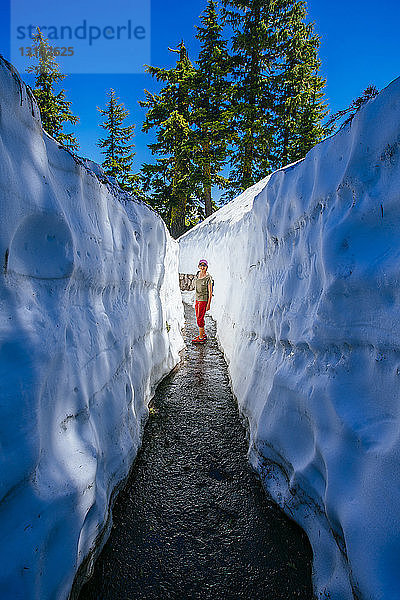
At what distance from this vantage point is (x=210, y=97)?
22.7 m

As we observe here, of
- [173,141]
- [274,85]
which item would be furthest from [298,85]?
[173,141]

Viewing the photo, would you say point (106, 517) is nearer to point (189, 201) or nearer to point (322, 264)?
point (322, 264)

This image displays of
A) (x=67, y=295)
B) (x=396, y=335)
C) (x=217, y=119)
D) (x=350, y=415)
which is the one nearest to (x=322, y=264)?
(x=396, y=335)

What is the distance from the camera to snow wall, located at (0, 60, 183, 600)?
3.88ft

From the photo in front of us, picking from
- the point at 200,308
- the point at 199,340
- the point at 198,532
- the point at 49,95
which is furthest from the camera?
the point at 49,95

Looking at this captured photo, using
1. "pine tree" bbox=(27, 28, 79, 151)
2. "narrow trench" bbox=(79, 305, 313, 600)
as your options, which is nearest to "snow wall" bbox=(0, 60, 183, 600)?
"narrow trench" bbox=(79, 305, 313, 600)

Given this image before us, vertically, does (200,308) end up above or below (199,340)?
above

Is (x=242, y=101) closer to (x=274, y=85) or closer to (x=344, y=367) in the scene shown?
(x=274, y=85)

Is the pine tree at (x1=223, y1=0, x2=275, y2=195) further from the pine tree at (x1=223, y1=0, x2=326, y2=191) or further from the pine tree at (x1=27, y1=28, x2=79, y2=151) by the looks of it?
the pine tree at (x1=27, y1=28, x2=79, y2=151)

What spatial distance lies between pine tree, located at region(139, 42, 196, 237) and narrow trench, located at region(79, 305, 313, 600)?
22323mm

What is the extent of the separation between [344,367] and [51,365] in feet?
4.62

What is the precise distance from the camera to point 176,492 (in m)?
2.32

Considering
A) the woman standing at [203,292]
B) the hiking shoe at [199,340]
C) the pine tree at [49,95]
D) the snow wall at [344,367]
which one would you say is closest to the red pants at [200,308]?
the woman standing at [203,292]

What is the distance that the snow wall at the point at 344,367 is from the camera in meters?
1.27
